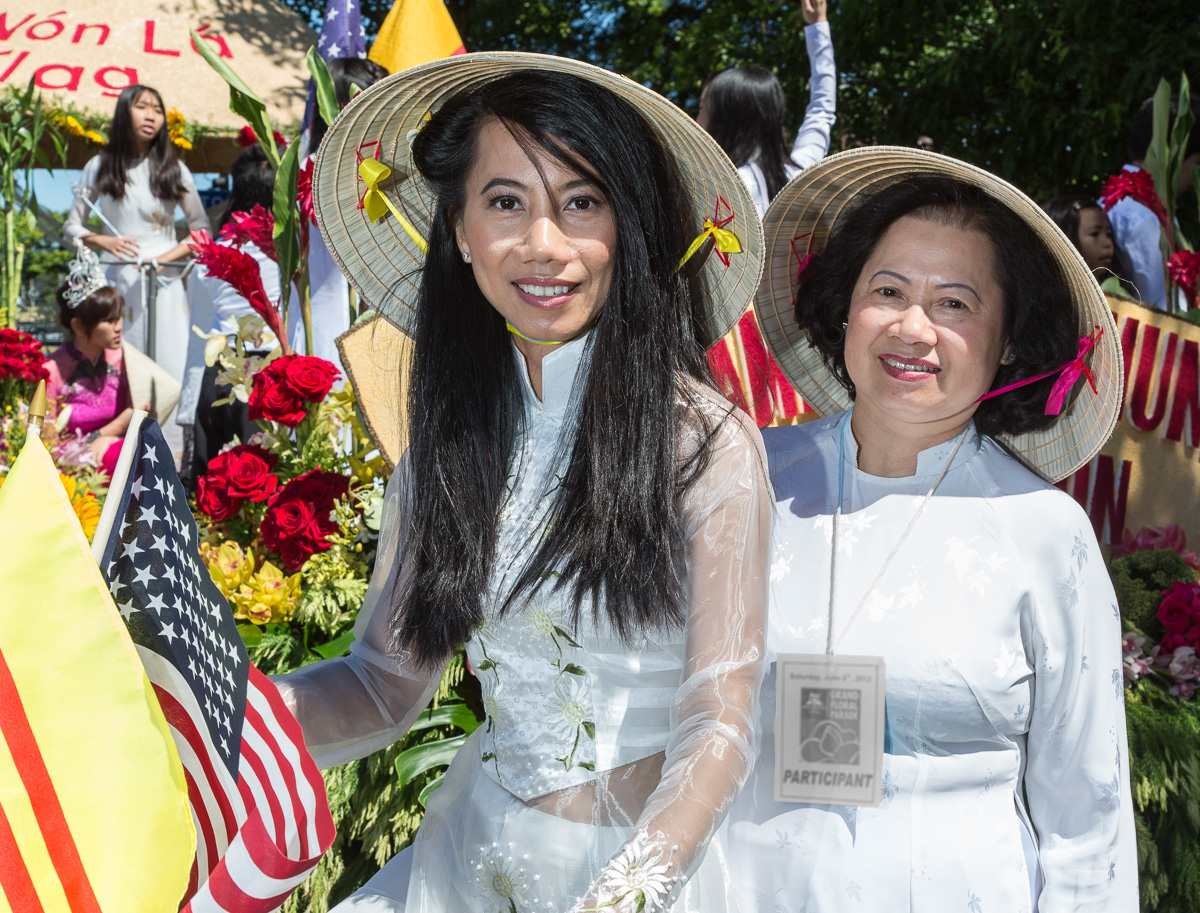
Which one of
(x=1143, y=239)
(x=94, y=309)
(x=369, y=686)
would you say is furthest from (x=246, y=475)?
(x=1143, y=239)

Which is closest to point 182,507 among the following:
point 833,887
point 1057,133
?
point 833,887

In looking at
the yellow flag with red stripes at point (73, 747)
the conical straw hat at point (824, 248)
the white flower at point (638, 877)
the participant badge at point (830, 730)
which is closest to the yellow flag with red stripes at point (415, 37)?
the conical straw hat at point (824, 248)

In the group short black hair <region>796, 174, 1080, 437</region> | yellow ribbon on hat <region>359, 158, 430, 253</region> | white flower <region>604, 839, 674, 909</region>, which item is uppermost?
yellow ribbon on hat <region>359, 158, 430, 253</region>

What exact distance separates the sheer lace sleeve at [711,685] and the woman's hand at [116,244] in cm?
541

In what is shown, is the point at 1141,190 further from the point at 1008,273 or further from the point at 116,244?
the point at 116,244

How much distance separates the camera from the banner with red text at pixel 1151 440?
10.7 ft

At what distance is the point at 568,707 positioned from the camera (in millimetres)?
1524

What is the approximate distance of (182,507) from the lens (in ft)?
4.58

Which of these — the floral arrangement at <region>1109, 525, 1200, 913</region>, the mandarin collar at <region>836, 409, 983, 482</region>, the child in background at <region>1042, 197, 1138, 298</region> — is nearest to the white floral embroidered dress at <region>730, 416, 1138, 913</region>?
the mandarin collar at <region>836, 409, 983, 482</region>

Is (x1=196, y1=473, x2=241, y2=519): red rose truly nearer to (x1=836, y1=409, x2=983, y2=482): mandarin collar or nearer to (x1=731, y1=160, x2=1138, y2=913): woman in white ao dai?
(x1=731, y1=160, x2=1138, y2=913): woman in white ao dai

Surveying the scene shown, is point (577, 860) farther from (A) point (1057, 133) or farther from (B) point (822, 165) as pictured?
(A) point (1057, 133)

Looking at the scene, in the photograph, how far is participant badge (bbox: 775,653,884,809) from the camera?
1.65m

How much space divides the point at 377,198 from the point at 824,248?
83cm

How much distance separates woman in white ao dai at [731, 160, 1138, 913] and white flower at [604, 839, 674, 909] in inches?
21.5
